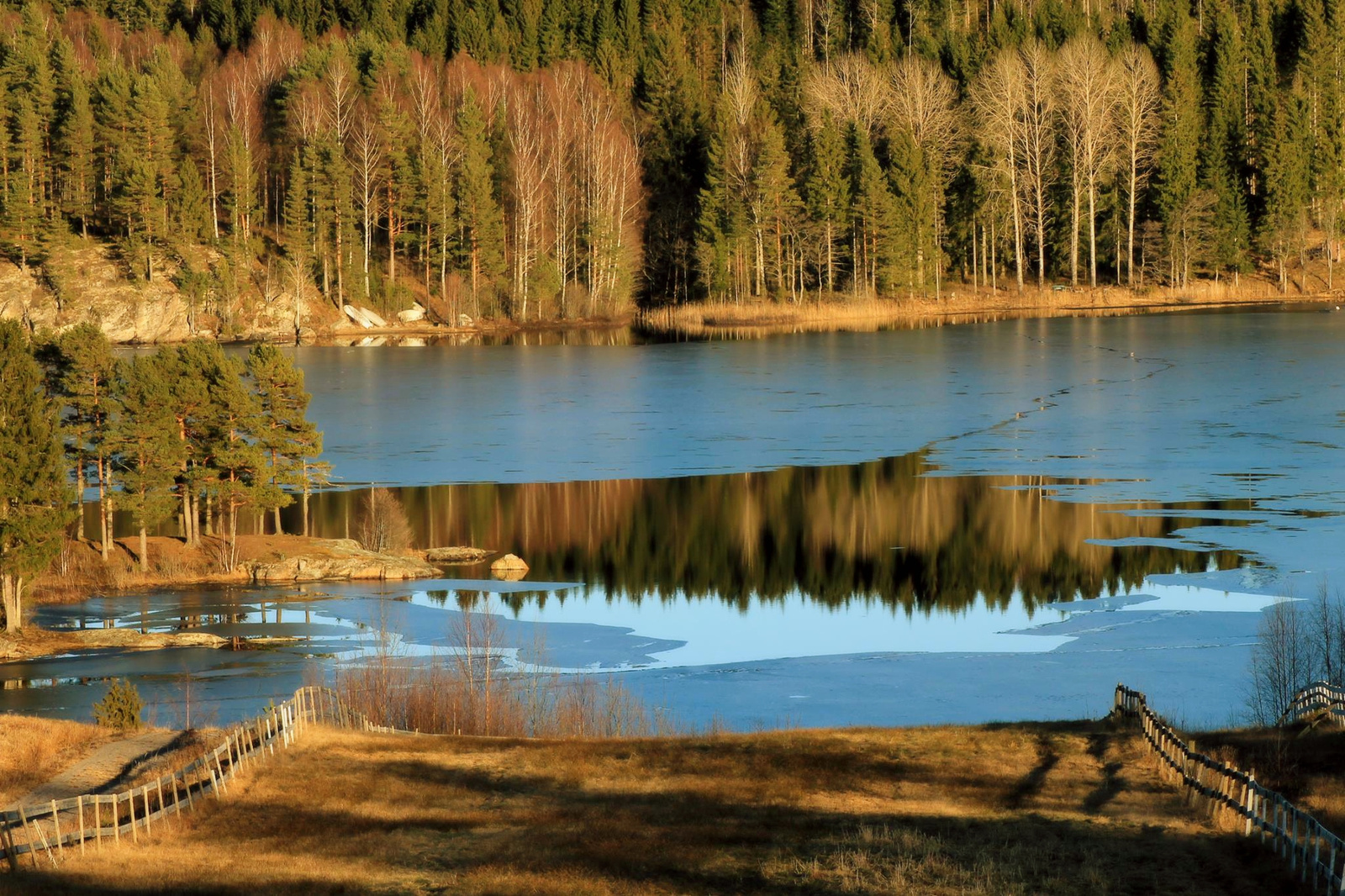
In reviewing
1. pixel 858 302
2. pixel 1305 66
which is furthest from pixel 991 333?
pixel 1305 66

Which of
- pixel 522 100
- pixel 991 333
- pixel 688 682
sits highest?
pixel 522 100

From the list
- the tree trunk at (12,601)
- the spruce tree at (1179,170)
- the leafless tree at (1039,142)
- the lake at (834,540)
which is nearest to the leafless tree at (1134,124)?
the spruce tree at (1179,170)

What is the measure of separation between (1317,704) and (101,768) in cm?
1863

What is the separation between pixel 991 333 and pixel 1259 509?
57481 millimetres

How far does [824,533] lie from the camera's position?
44688 millimetres

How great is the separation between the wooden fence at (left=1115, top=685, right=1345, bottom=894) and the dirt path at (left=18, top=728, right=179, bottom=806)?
15263mm

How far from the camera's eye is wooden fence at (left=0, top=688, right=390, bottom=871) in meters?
18.7

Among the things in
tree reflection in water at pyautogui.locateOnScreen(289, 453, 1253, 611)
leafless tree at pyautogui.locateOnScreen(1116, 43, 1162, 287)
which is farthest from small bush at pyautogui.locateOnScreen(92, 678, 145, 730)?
leafless tree at pyautogui.locateOnScreen(1116, 43, 1162, 287)

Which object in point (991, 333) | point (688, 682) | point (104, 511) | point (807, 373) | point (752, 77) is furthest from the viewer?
point (752, 77)

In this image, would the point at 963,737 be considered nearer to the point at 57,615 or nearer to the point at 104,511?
the point at 57,615

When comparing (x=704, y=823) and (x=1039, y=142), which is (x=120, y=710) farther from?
(x=1039, y=142)

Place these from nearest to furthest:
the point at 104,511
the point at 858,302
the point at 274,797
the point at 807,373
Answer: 1. the point at 274,797
2. the point at 104,511
3. the point at 807,373
4. the point at 858,302

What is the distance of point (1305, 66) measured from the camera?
402 feet

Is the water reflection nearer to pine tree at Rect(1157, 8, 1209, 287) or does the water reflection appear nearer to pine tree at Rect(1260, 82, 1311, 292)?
pine tree at Rect(1157, 8, 1209, 287)
